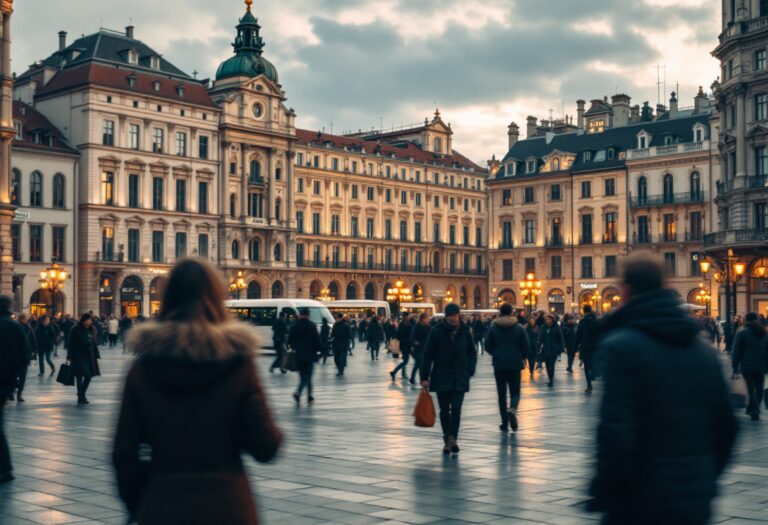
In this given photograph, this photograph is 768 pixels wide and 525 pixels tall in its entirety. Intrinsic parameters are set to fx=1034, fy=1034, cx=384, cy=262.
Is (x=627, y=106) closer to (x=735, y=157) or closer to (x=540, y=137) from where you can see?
(x=540, y=137)

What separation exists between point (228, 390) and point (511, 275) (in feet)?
283

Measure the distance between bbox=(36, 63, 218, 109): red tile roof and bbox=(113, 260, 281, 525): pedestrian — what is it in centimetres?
6876

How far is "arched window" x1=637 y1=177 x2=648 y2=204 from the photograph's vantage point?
80.2 metres

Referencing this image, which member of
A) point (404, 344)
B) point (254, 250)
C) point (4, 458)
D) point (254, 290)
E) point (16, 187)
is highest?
point (16, 187)

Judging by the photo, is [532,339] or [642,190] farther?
[642,190]

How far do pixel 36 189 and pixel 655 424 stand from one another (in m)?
67.9

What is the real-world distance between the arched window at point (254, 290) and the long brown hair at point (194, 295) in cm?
7722

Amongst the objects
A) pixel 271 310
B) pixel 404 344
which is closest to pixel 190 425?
pixel 404 344

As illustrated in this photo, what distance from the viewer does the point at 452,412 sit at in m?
12.5

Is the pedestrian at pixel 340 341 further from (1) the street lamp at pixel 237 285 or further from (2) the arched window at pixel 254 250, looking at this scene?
(2) the arched window at pixel 254 250

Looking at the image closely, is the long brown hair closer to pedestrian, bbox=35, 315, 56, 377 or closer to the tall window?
pedestrian, bbox=35, 315, 56, 377

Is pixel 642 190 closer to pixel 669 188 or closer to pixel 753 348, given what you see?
pixel 669 188

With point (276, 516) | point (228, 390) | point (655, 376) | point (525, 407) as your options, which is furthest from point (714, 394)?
point (525, 407)

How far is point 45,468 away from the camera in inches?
437
